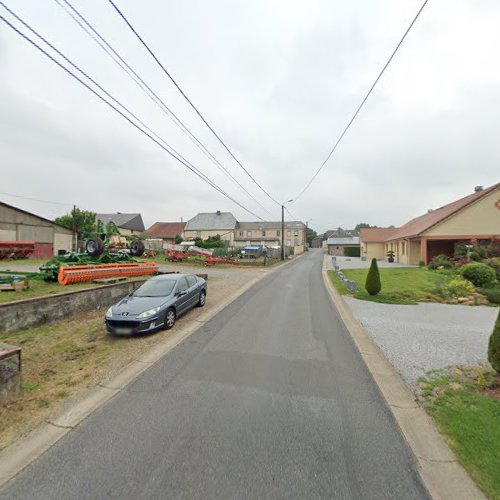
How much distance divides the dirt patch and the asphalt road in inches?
28.1

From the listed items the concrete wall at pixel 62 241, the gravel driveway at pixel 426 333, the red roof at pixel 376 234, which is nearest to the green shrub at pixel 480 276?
the gravel driveway at pixel 426 333

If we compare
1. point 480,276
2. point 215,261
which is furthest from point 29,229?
point 480,276

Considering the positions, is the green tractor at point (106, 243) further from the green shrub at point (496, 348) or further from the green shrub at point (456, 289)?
the green shrub at point (456, 289)

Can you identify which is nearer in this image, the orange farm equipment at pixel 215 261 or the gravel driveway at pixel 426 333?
the gravel driveway at pixel 426 333

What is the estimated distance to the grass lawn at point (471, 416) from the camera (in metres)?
2.59

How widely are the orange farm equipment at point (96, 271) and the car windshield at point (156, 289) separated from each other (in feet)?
14.2

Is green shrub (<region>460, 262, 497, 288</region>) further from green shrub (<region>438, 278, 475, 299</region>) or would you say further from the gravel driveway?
the gravel driveway

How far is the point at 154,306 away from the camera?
7027mm

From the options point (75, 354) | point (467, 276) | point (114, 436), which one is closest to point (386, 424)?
point (114, 436)

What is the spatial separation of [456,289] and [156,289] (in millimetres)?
12500

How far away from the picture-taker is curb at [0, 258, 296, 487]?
111 inches

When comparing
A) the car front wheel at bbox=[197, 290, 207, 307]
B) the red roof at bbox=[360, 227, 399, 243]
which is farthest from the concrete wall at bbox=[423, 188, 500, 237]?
the car front wheel at bbox=[197, 290, 207, 307]

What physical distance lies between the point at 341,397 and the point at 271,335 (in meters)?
2.93

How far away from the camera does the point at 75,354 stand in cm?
571
